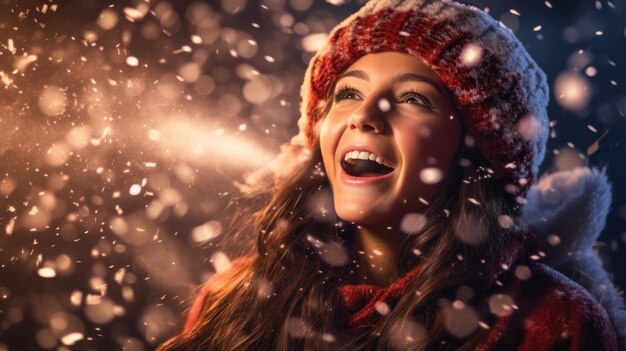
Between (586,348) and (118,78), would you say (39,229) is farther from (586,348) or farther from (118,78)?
(586,348)

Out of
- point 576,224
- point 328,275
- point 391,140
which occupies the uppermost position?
point 391,140

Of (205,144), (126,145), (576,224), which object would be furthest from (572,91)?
(126,145)

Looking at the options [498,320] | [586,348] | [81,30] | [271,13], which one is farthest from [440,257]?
[81,30]

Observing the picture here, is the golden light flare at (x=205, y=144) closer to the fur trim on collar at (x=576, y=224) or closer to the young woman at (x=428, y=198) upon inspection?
the young woman at (x=428, y=198)

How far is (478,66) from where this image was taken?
867mm

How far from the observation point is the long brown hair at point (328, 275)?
83 centimetres

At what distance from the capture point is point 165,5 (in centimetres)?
129

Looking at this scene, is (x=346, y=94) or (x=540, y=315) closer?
(x=540, y=315)

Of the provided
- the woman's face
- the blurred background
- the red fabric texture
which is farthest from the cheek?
the blurred background

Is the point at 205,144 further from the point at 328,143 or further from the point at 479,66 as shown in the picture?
the point at 479,66

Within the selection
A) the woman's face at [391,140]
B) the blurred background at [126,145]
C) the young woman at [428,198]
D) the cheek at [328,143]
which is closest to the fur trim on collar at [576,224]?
the young woman at [428,198]

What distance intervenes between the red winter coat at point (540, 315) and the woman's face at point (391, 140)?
0.40 ft

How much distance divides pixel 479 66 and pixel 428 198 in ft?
0.71

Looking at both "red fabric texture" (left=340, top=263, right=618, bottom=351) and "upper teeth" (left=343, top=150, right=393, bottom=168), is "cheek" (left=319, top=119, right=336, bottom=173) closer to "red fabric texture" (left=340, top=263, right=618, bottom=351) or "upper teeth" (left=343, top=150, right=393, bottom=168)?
"upper teeth" (left=343, top=150, right=393, bottom=168)
